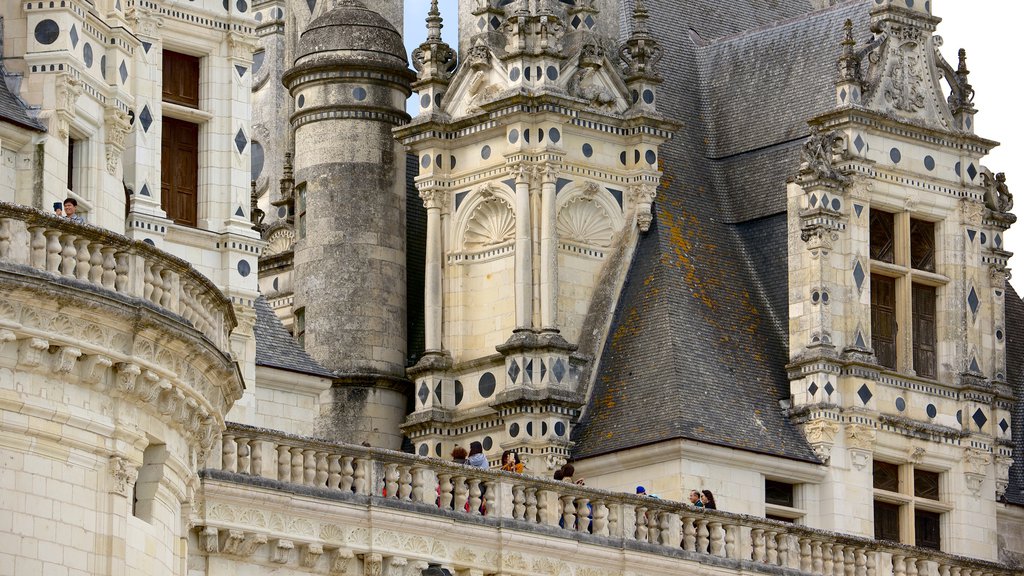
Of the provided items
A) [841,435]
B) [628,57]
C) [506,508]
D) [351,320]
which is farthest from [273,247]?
[506,508]

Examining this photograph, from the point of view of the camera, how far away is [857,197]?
50.7 m

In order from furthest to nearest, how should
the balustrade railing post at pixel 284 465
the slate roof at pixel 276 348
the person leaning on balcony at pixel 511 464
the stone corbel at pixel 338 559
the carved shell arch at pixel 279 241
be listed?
the carved shell arch at pixel 279 241, the slate roof at pixel 276 348, the person leaning on balcony at pixel 511 464, the stone corbel at pixel 338 559, the balustrade railing post at pixel 284 465

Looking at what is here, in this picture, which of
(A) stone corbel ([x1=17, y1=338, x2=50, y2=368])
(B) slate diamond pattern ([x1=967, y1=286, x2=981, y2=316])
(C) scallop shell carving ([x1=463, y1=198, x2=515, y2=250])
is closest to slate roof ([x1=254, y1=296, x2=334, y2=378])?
(C) scallop shell carving ([x1=463, y1=198, x2=515, y2=250])

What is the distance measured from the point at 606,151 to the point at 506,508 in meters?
11.2

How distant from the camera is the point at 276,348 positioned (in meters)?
47.2

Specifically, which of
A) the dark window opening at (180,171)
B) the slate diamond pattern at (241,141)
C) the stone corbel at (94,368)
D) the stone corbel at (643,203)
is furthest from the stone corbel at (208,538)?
the stone corbel at (643,203)

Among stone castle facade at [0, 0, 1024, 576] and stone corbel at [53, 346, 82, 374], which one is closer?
stone corbel at [53, 346, 82, 374]

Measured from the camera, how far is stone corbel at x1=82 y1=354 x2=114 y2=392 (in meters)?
31.3

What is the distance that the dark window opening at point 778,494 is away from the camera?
4906cm

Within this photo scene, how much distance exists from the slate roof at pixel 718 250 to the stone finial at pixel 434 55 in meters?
3.83

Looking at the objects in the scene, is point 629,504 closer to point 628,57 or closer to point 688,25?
point 628,57

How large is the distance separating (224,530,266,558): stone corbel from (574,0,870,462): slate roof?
10989mm

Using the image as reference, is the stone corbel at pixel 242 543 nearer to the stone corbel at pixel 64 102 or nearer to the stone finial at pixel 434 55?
the stone corbel at pixel 64 102

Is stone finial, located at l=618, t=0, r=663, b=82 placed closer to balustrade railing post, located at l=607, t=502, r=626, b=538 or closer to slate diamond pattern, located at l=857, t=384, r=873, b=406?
slate diamond pattern, located at l=857, t=384, r=873, b=406
